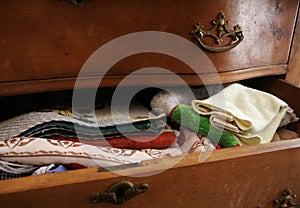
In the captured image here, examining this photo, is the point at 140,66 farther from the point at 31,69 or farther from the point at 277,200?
the point at 277,200

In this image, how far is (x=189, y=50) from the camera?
0.56 m

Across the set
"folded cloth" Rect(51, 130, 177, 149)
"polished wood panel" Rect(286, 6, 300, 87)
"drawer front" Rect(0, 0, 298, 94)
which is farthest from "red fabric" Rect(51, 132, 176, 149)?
"polished wood panel" Rect(286, 6, 300, 87)

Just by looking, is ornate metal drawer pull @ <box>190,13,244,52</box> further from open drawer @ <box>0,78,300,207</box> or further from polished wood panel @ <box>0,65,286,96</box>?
open drawer @ <box>0,78,300,207</box>

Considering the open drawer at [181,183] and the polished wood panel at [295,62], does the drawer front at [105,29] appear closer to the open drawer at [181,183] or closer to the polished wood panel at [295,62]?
the polished wood panel at [295,62]

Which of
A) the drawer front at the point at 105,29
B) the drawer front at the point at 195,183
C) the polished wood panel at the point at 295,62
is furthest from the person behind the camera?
the polished wood panel at the point at 295,62

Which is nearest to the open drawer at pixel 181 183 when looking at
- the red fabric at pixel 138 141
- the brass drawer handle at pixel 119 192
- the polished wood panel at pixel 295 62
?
the brass drawer handle at pixel 119 192

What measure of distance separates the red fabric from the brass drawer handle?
14cm

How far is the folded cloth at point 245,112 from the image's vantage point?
0.53m

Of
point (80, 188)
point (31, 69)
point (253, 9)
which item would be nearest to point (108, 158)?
point (80, 188)

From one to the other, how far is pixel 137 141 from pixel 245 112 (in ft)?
0.67

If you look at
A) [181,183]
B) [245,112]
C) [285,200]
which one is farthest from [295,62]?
[181,183]

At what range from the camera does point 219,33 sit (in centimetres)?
57

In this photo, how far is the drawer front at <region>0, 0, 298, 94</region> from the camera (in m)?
0.47

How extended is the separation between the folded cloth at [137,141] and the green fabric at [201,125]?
1.4 inches
